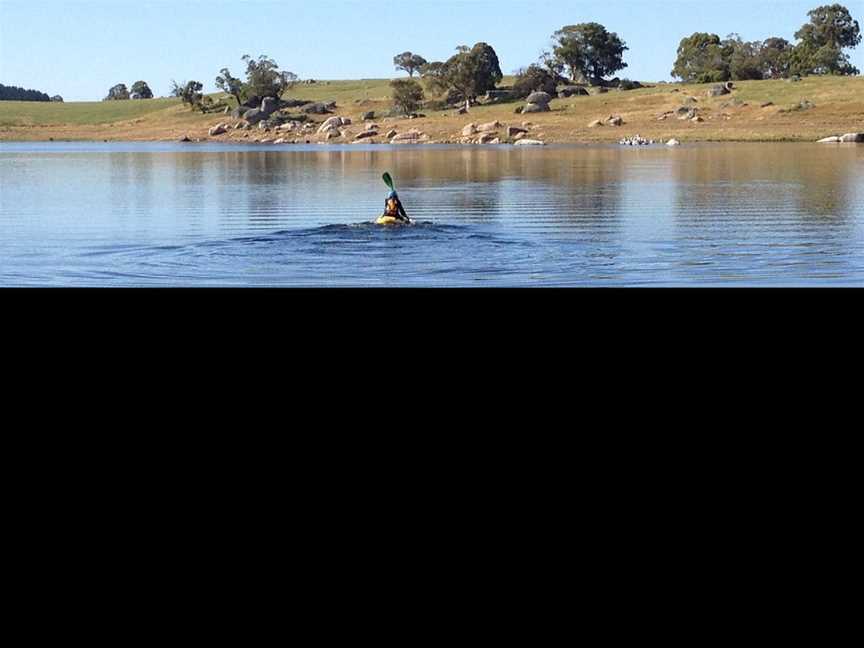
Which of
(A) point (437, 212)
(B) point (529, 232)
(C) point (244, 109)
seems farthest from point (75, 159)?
(B) point (529, 232)

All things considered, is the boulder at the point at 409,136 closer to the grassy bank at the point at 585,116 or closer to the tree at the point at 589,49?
the grassy bank at the point at 585,116

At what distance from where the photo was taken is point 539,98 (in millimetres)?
40156

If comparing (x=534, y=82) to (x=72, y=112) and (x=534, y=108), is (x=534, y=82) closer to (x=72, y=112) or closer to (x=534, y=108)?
(x=534, y=108)

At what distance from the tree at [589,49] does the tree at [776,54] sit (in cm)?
446

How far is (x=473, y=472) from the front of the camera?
222cm

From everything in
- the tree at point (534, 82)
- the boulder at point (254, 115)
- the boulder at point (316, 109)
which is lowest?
the boulder at point (254, 115)

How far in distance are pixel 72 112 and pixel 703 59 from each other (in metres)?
22.7

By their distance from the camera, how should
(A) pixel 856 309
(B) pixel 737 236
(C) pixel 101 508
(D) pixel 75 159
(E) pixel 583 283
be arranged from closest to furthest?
1. (A) pixel 856 309
2. (C) pixel 101 508
3. (E) pixel 583 283
4. (B) pixel 737 236
5. (D) pixel 75 159

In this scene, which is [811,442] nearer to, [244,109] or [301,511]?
[301,511]

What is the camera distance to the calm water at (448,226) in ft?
46.2

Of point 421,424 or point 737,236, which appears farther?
point 737,236

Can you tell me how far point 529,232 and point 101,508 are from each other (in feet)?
50.2

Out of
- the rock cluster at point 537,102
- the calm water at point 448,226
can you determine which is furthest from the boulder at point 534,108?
the calm water at point 448,226

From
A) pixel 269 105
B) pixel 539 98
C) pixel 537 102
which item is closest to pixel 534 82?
pixel 539 98
